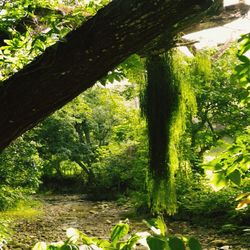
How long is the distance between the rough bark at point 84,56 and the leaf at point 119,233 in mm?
872

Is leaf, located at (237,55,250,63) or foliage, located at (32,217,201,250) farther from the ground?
leaf, located at (237,55,250,63)

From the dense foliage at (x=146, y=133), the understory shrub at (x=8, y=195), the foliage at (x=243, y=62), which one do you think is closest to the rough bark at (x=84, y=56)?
the foliage at (x=243, y=62)

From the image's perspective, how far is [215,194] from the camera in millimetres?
9578

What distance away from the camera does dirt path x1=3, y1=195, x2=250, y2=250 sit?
7190mm

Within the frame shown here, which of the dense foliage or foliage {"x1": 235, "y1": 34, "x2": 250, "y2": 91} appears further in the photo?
the dense foliage

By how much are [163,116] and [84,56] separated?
8.20 feet

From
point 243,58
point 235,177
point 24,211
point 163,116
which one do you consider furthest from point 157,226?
point 24,211

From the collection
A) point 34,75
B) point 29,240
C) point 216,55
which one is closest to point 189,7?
point 34,75

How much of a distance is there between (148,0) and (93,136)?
18.5 meters

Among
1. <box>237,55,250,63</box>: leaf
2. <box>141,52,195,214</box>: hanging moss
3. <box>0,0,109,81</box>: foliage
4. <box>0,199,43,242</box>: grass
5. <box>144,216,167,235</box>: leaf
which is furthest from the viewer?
<box>0,199,43,242</box>: grass

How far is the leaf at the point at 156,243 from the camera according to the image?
0.77 metres

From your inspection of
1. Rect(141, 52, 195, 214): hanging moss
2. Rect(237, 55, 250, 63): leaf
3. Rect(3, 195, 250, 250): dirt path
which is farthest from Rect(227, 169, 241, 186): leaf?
Rect(3, 195, 250, 250): dirt path

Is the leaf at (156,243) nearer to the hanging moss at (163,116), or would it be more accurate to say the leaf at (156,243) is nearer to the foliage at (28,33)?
the foliage at (28,33)

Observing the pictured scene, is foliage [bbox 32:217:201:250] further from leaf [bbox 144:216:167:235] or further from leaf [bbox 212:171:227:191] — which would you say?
leaf [bbox 212:171:227:191]
